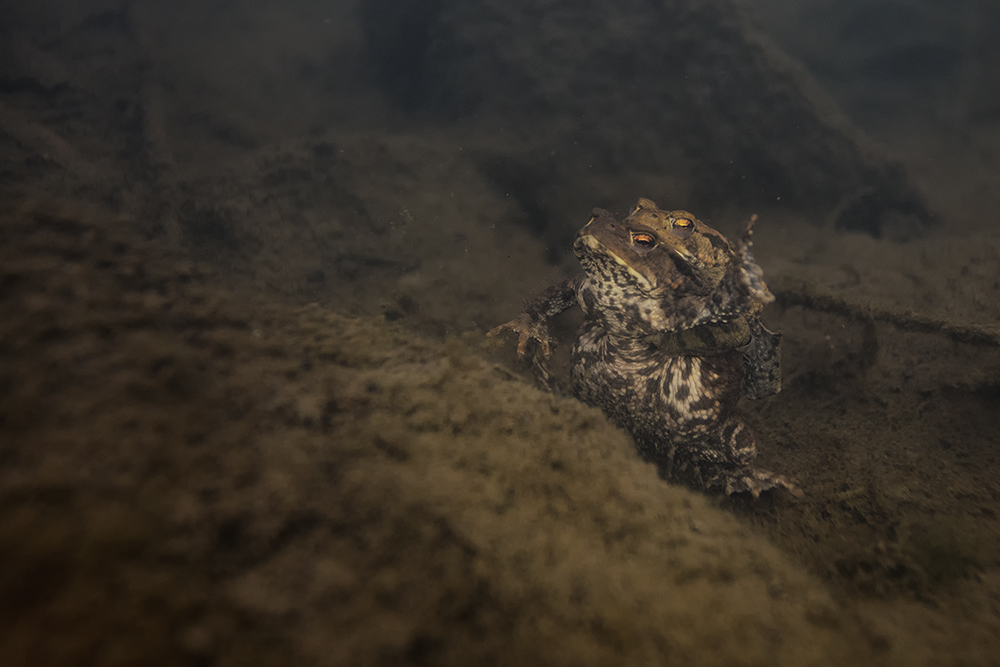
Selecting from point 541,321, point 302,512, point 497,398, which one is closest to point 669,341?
point 541,321

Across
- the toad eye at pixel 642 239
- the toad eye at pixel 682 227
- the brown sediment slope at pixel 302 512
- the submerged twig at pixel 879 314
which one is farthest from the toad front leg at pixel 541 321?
the submerged twig at pixel 879 314

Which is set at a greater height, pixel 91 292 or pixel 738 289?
pixel 738 289

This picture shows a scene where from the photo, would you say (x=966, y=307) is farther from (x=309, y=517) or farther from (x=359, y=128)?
(x=359, y=128)

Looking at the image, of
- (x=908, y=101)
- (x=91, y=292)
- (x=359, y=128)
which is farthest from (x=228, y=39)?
(x=908, y=101)

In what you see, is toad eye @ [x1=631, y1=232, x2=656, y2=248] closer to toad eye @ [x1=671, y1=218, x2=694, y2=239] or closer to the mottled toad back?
the mottled toad back

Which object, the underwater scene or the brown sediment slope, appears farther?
the underwater scene

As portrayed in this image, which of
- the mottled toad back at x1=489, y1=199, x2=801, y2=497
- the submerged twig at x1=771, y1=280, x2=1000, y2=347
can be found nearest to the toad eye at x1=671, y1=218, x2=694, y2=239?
the mottled toad back at x1=489, y1=199, x2=801, y2=497

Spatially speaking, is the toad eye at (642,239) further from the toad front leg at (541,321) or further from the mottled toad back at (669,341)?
the toad front leg at (541,321)
